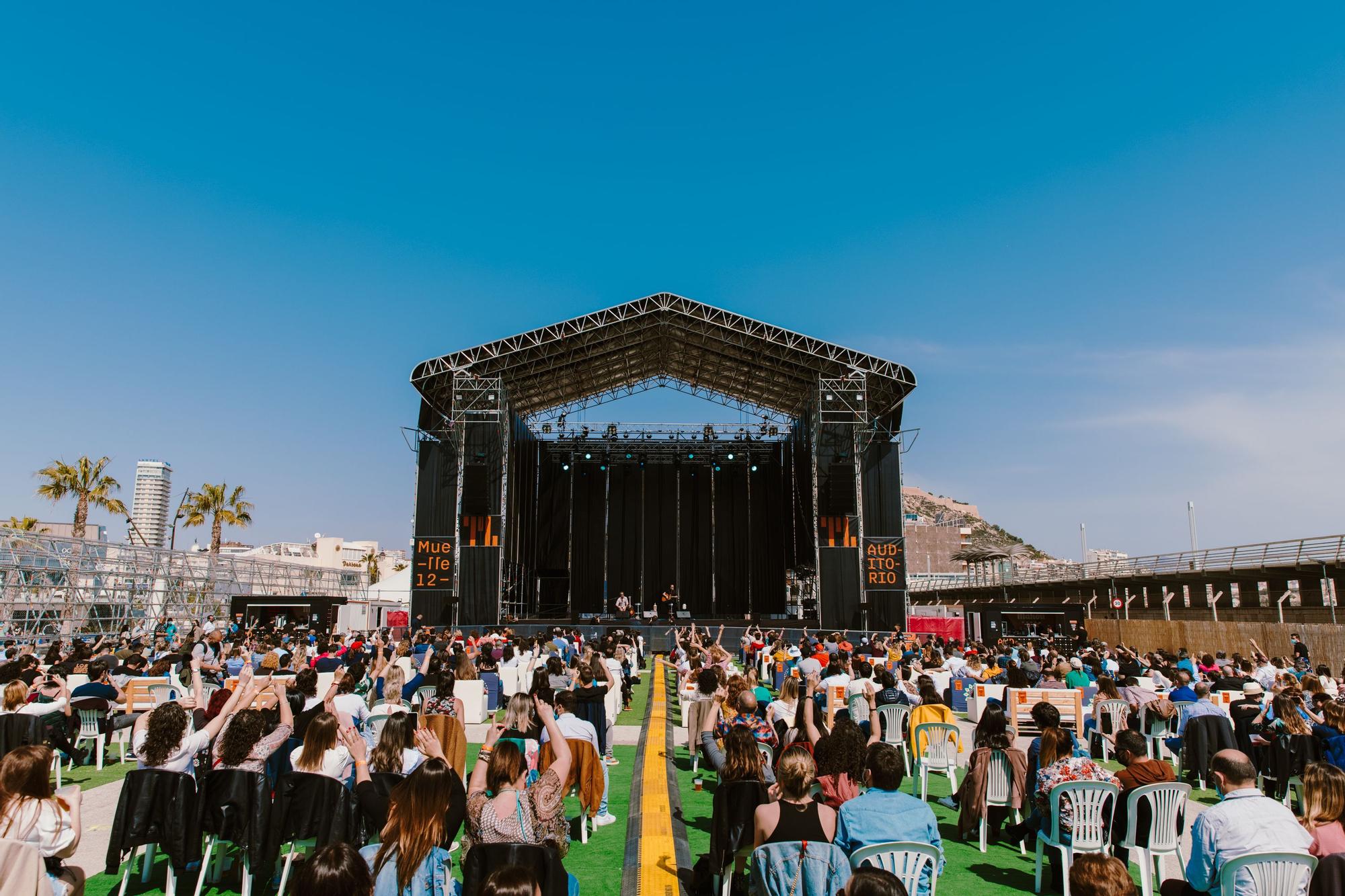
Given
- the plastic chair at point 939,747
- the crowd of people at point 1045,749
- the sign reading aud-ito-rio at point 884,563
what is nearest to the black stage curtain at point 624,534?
the sign reading aud-ito-rio at point 884,563

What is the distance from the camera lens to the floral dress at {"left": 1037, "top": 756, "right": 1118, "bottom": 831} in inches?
191

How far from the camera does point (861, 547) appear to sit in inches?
1054

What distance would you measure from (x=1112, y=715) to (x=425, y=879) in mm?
8288

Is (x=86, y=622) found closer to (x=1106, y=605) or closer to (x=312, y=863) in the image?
(x=312, y=863)

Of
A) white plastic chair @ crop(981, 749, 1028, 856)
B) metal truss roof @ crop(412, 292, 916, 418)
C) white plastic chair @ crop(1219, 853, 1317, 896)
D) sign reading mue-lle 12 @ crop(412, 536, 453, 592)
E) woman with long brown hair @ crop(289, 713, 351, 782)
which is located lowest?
white plastic chair @ crop(981, 749, 1028, 856)

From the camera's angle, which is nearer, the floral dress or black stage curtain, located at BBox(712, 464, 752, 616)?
the floral dress

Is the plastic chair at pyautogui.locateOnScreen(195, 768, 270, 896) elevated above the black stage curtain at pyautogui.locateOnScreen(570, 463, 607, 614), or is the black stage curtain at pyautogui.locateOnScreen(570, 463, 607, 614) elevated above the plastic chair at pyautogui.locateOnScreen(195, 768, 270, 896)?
the black stage curtain at pyautogui.locateOnScreen(570, 463, 607, 614)

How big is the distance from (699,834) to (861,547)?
70.0 feet

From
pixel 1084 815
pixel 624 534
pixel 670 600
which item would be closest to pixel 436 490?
pixel 670 600

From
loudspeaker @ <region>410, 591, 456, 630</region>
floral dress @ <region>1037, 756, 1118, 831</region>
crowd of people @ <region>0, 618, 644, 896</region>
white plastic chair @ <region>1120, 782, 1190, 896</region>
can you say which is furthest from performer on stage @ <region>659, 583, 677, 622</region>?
white plastic chair @ <region>1120, 782, 1190, 896</region>

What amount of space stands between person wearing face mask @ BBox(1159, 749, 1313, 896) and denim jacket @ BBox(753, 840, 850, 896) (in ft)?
5.18

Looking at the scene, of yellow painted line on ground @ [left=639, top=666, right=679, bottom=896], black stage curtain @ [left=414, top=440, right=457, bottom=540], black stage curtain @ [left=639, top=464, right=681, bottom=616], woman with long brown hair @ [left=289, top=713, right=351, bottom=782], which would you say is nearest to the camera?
woman with long brown hair @ [left=289, top=713, right=351, bottom=782]

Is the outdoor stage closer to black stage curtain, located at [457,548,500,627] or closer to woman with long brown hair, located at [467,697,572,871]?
black stage curtain, located at [457,548,500,627]

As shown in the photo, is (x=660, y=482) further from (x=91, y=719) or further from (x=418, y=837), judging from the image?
(x=418, y=837)
